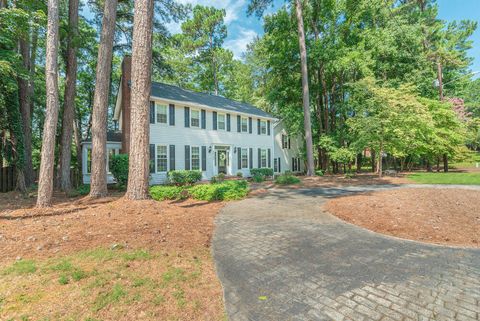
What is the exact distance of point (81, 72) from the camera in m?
22.7

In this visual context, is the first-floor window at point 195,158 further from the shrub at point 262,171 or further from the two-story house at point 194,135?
the shrub at point 262,171

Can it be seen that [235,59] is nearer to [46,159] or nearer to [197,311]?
[46,159]

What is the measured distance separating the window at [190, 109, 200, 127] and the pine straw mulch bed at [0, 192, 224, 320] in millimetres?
10516

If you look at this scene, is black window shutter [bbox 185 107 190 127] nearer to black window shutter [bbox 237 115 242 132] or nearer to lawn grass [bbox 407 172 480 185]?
black window shutter [bbox 237 115 242 132]

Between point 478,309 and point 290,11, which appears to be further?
point 290,11

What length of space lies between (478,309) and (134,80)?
835 centimetres

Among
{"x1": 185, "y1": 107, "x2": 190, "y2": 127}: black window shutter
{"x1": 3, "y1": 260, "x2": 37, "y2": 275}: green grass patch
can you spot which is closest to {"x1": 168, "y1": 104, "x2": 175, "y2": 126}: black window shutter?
{"x1": 185, "y1": 107, "x2": 190, "y2": 127}: black window shutter

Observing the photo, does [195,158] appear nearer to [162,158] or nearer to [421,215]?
[162,158]

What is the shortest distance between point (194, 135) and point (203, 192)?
7395 millimetres

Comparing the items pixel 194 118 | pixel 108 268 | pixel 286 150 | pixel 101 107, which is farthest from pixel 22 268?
pixel 286 150

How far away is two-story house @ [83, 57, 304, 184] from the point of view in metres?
13.8

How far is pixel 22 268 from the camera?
3203 millimetres

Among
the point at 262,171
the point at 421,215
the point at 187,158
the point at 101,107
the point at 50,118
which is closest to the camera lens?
the point at 421,215

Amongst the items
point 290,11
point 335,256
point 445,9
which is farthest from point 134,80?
point 445,9
